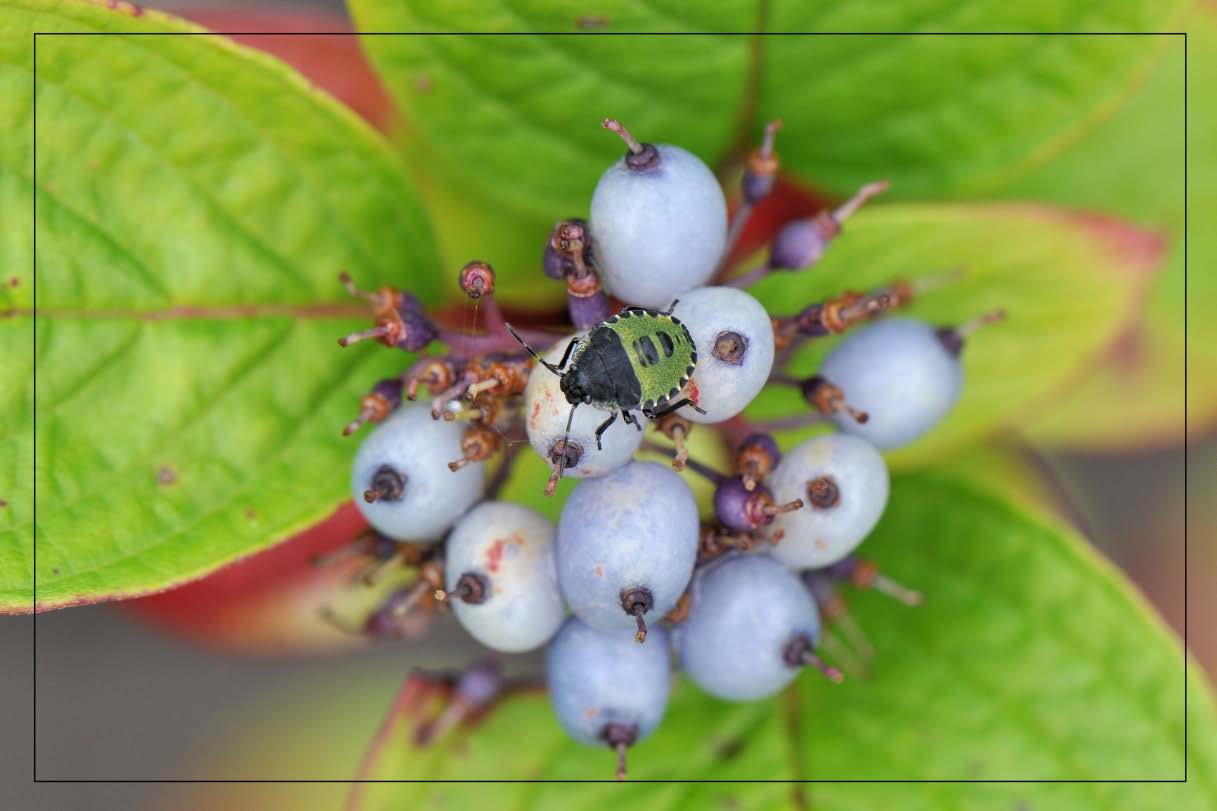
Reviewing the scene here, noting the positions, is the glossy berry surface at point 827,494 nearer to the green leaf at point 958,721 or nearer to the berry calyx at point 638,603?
the berry calyx at point 638,603

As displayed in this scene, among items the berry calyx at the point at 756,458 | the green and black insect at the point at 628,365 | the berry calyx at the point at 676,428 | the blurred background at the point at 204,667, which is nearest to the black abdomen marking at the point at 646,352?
the green and black insect at the point at 628,365

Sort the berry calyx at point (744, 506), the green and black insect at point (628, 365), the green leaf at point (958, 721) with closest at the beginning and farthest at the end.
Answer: the green and black insect at point (628, 365) < the berry calyx at point (744, 506) < the green leaf at point (958, 721)

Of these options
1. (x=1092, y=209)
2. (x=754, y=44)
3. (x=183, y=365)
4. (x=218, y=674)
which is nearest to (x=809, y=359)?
(x=754, y=44)

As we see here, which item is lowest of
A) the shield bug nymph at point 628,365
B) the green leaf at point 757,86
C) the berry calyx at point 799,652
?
the berry calyx at point 799,652

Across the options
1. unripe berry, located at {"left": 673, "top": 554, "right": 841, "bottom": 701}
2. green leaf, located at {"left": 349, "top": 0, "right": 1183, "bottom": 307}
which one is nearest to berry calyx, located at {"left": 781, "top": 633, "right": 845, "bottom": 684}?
unripe berry, located at {"left": 673, "top": 554, "right": 841, "bottom": 701}

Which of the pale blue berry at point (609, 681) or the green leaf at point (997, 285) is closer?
the pale blue berry at point (609, 681)

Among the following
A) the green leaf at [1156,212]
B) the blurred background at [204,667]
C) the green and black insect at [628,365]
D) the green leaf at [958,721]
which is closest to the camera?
the green and black insect at [628,365]

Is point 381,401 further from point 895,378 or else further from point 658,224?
point 895,378
